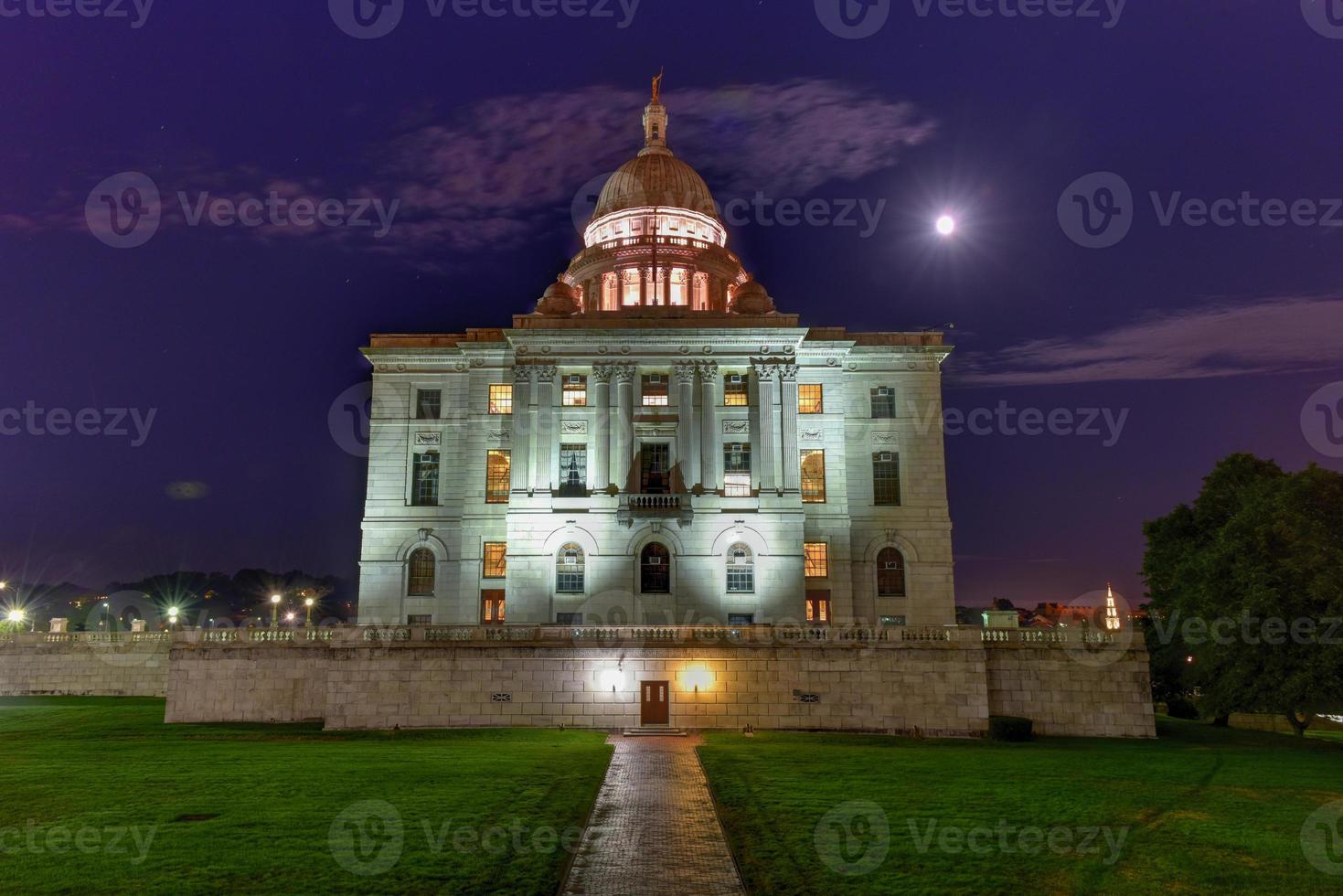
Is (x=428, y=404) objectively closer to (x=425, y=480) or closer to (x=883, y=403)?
(x=425, y=480)

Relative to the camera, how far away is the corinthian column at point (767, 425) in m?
50.1

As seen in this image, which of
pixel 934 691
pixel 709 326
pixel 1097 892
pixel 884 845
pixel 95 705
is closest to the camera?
pixel 1097 892

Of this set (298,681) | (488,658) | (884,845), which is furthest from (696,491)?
(884,845)

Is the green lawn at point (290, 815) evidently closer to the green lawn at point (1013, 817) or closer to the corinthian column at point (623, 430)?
the green lawn at point (1013, 817)

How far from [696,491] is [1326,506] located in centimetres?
2888

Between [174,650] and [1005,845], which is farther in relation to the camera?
[174,650]

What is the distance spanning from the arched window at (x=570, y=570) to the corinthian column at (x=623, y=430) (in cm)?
439

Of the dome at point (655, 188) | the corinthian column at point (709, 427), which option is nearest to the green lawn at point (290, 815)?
the corinthian column at point (709, 427)

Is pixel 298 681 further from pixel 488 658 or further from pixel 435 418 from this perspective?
pixel 435 418

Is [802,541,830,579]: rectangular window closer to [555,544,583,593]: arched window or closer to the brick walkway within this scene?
[555,544,583,593]: arched window

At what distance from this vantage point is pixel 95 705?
4681 centimetres

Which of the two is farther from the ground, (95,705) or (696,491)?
(696,491)
